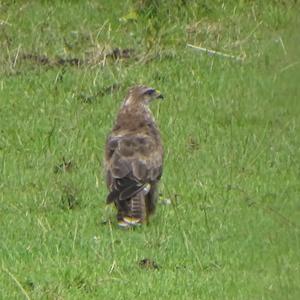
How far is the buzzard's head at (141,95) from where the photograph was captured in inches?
431

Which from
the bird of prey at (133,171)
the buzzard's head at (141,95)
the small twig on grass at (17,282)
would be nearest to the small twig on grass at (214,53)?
the buzzard's head at (141,95)

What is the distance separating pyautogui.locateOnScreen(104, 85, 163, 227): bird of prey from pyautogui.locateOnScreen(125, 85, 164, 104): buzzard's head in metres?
0.76

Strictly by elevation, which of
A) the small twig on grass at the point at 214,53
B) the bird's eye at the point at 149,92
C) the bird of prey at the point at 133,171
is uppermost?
the bird of prey at the point at 133,171

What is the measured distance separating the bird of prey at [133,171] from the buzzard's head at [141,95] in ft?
2.50

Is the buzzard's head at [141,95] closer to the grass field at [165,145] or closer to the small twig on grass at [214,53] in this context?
the grass field at [165,145]

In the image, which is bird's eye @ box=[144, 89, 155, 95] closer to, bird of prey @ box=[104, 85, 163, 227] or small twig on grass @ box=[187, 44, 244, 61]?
bird of prey @ box=[104, 85, 163, 227]

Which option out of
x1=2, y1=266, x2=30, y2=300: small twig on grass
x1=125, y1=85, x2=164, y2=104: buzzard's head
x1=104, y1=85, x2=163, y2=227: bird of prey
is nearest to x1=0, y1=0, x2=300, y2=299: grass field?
x1=2, y1=266, x2=30, y2=300: small twig on grass

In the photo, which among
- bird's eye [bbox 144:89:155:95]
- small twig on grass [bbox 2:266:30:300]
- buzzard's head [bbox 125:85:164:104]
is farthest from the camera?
bird's eye [bbox 144:89:155:95]

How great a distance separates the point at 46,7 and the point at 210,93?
3946 millimetres

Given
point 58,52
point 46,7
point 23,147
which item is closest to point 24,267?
point 23,147

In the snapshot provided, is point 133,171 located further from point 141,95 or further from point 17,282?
point 17,282

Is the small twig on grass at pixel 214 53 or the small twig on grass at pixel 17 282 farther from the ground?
the small twig on grass at pixel 17 282

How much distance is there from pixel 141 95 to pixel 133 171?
1.73 m

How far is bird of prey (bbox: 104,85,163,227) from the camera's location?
9.35m
